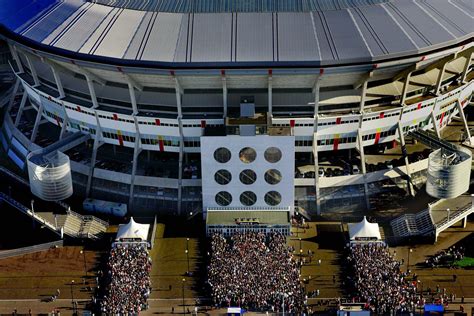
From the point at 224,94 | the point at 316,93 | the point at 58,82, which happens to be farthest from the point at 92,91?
the point at 316,93

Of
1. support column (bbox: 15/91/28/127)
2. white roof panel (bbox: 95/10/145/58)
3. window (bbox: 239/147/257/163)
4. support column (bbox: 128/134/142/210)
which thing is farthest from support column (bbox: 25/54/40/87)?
window (bbox: 239/147/257/163)

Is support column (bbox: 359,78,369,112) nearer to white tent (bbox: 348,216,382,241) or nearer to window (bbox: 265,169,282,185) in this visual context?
window (bbox: 265,169,282,185)

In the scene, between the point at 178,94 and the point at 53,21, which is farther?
the point at 53,21

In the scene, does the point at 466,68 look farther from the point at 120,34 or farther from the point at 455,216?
the point at 120,34

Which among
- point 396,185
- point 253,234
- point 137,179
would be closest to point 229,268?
point 253,234

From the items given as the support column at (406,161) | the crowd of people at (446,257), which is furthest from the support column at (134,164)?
the crowd of people at (446,257)

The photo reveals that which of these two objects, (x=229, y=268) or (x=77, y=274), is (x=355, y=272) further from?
(x=77, y=274)
